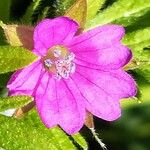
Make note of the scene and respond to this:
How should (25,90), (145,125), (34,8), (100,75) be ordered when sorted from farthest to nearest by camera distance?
(145,125)
(34,8)
(100,75)
(25,90)

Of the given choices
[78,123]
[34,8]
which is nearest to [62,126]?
[78,123]

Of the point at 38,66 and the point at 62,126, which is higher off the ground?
the point at 38,66

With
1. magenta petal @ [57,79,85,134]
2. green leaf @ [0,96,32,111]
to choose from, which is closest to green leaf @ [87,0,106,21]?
magenta petal @ [57,79,85,134]

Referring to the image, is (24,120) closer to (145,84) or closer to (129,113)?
(145,84)

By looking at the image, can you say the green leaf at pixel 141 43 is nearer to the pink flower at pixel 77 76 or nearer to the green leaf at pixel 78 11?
the pink flower at pixel 77 76

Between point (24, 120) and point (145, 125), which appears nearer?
point (24, 120)

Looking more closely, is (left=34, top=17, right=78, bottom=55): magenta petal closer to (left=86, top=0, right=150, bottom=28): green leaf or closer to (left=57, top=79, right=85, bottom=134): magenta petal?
(left=57, top=79, right=85, bottom=134): magenta petal

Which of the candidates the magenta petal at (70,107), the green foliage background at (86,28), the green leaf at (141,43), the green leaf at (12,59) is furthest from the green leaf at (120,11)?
the green leaf at (12,59)
